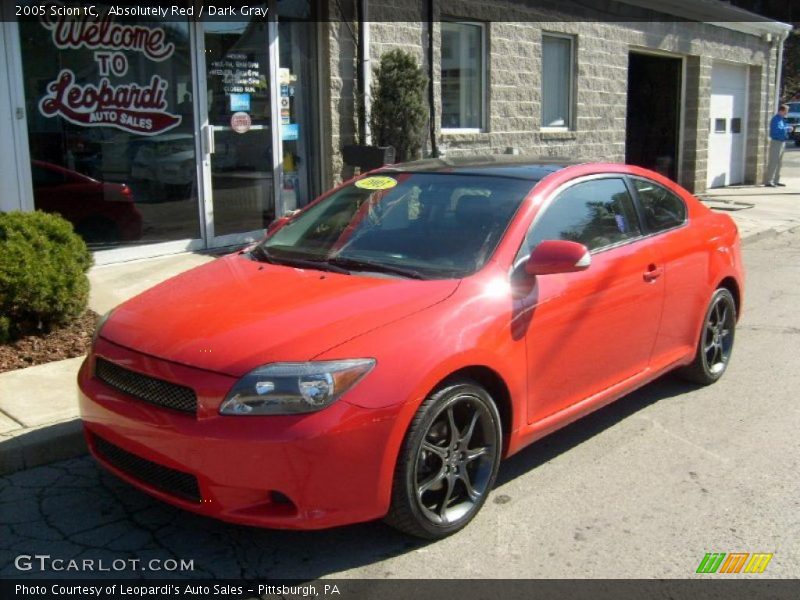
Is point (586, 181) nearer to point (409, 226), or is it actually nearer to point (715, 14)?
point (409, 226)

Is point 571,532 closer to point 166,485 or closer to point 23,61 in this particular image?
point 166,485

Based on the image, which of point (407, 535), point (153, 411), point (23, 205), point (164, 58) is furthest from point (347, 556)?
point (164, 58)

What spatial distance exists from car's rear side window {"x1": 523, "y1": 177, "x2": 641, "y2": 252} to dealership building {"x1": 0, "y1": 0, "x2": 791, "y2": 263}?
5354 millimetres

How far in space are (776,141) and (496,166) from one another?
16445 mm

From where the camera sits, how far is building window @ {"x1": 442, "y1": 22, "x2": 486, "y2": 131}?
1162cm

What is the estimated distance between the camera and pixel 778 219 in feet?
46.0

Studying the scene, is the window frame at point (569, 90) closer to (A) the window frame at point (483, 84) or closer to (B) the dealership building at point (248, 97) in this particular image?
(B) the dealership building at point (248, 97)

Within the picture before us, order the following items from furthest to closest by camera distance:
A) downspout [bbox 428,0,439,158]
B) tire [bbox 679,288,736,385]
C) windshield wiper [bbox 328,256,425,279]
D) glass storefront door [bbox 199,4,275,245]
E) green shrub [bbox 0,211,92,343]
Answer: downspout [bbox 428,0,439,158] → glass storefront door [bbox 199,4,275,245] → green shrub [bbox 0,211,92,343] → tire [bbox 679,288,736,385] → windshield wiper [bbox 328,256,425,279]

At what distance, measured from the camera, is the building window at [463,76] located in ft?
38.1

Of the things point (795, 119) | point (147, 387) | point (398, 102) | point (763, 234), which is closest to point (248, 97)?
point (398, 102)

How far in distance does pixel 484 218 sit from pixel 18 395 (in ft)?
9.76

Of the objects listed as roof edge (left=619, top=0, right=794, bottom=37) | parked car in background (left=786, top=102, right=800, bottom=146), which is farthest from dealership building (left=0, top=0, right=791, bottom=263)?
parked car in background (left=786, top=102, right=800, bottom=146)

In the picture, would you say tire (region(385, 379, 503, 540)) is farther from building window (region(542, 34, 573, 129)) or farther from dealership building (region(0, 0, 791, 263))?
building window (region(542, 34, 573, 129))

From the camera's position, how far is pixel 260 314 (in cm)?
354
